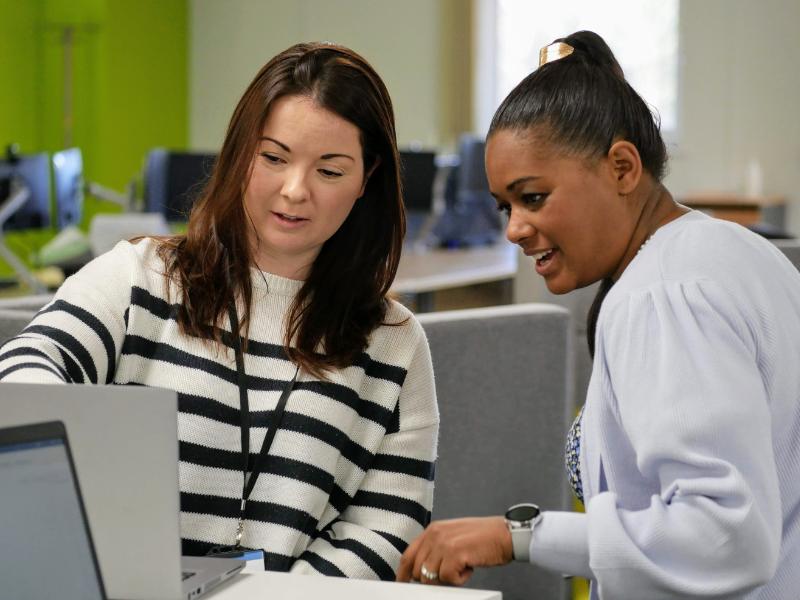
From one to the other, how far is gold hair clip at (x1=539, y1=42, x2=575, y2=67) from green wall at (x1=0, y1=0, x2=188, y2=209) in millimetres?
8663

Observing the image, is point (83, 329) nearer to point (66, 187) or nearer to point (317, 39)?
point (66, 187)

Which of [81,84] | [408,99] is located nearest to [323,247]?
[408,99]

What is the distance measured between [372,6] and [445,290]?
600 centimetres

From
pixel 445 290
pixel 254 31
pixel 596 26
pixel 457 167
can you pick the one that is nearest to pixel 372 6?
pixel 254 31

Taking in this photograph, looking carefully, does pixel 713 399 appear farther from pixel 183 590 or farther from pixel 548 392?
pixel 548 392

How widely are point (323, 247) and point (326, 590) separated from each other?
0.71m

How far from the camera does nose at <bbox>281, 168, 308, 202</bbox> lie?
5.15ft

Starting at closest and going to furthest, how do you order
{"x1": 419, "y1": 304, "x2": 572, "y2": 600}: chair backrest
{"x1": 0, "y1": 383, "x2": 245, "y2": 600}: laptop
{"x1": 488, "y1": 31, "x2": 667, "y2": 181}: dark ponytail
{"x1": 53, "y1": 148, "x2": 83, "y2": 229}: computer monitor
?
{"x1": 0, "y1": 383, "x2": 245, "y2": 600}: laptop
{"x1": 488, "y1": 31, "x2": 667, "y2": 181}: dark ponytail
{"x1": 419, "y1": 304, "x2": 572, "y2": 600}: chair backrest
{"x1": 53, "y1": 148, "x2": 83, "y2": 229}: computer monitor

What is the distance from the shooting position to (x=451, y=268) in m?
4.93

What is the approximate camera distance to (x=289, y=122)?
1596 mm

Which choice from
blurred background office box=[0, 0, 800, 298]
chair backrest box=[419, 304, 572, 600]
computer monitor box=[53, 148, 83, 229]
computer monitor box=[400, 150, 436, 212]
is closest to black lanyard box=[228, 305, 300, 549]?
chair backrest box=[419, 304, 572, 600]

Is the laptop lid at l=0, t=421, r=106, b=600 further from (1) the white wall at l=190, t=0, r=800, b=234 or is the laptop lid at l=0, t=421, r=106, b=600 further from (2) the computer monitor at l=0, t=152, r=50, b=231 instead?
(1) the white wall at l=190, t=0, r=800, b=234

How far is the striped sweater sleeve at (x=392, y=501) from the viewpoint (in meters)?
1.58

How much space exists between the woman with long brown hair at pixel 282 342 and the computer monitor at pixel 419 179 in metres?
3.99
